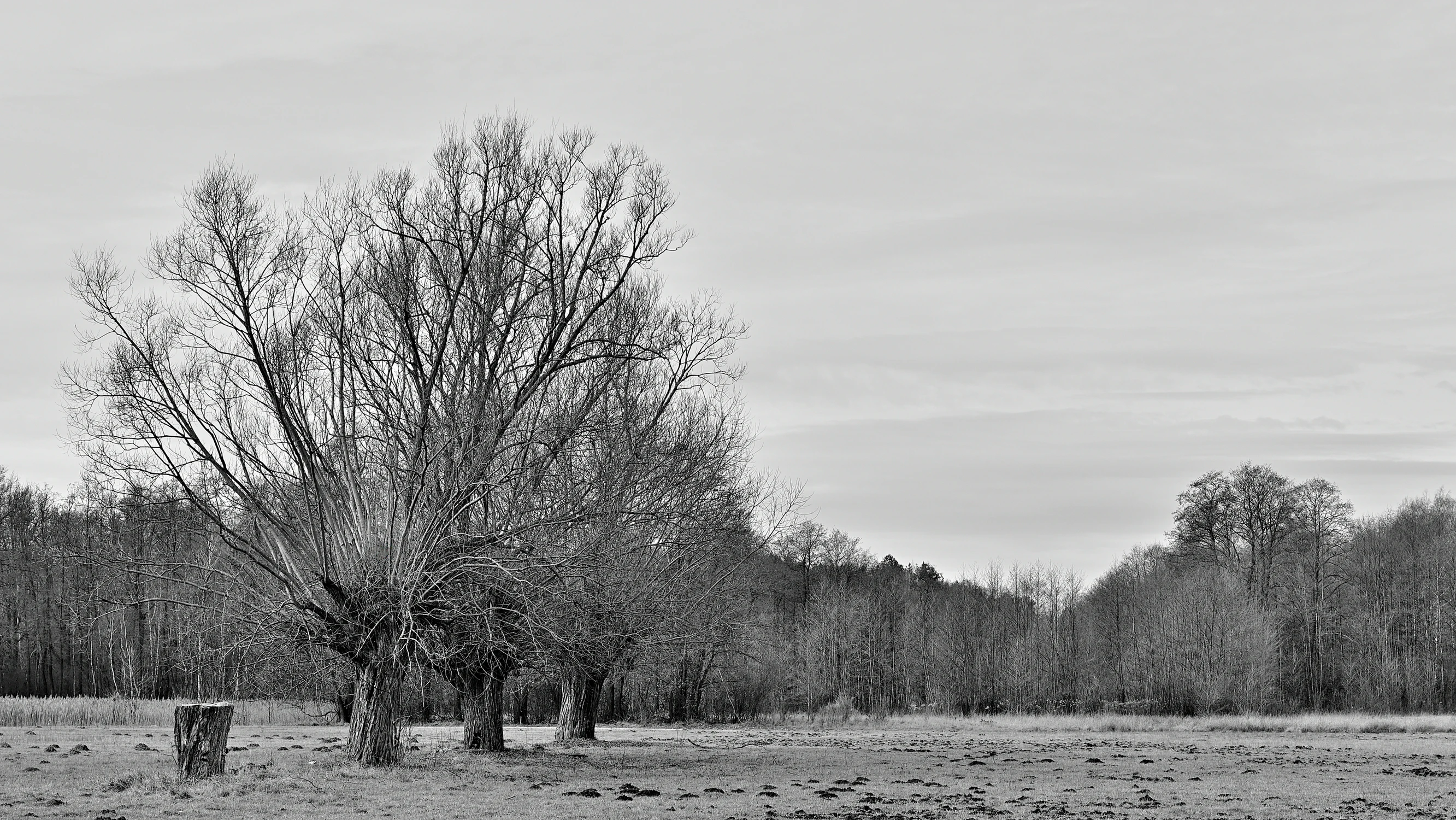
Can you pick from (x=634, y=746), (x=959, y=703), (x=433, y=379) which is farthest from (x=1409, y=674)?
(x=433, y=379)

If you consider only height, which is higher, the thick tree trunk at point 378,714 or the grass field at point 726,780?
the thick tree trunk at point 378,714

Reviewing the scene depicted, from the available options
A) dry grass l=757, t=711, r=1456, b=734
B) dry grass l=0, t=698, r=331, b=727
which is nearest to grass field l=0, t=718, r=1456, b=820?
dry grass l=0, t=698, r=331, b=727

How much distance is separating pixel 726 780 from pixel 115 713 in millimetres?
27371

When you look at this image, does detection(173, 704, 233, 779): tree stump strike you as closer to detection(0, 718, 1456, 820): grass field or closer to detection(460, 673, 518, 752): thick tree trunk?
detection(0, 718, 1456, 820): grass field

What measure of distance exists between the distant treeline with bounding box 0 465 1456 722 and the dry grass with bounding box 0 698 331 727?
2170 millimetres

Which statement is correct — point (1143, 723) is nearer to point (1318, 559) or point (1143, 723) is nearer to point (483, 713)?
point (1318, 559)

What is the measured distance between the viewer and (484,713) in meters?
28.3

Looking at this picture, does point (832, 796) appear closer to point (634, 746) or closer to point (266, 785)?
point (266, 785)

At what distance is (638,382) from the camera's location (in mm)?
35688

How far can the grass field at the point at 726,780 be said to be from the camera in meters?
17.7

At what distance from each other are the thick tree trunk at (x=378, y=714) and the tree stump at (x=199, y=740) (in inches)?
123

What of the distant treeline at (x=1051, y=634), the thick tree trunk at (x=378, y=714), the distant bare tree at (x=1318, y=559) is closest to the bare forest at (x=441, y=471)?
the thick tree trunk at (x=378, y=714)

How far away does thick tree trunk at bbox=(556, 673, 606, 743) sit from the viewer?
121ft

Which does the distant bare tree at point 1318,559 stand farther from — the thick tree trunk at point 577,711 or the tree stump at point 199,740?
the tree stump at point 199,740
